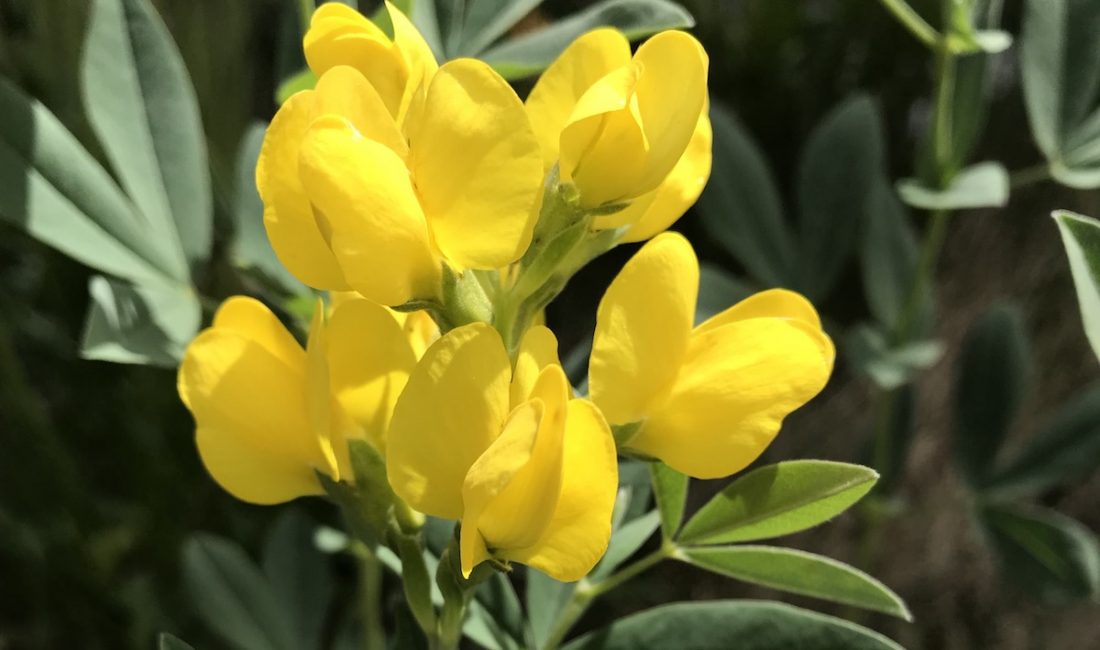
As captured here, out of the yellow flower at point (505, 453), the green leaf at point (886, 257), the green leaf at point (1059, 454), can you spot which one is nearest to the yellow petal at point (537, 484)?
the yellow flower at point (505, 453)

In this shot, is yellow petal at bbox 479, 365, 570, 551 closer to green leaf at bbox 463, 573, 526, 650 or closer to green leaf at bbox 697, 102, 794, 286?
green leaf at bbox 463, 573, 526, 650

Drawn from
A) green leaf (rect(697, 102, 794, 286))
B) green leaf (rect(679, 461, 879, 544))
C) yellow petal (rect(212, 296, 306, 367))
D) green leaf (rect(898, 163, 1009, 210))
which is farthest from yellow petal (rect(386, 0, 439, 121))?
green leaf (rect(697, 102, 794, 286))

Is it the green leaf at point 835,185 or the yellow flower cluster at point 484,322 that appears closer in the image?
the yellow flower cluster at point 484,322

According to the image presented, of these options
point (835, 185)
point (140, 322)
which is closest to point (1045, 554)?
point (835, 185)

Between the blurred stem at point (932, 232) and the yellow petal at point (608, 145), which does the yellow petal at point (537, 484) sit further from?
the blurred stem at point (932, 232)

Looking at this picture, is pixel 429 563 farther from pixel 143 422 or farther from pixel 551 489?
pixel 143 422

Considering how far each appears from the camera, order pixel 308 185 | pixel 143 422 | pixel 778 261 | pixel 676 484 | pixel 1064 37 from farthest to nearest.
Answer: pixel 143 422
pixel 778 261
pixel 1064 37
pixel 676 484
pixel 308 185

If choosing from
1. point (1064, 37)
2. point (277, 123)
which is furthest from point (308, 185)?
point (1064, 37)
